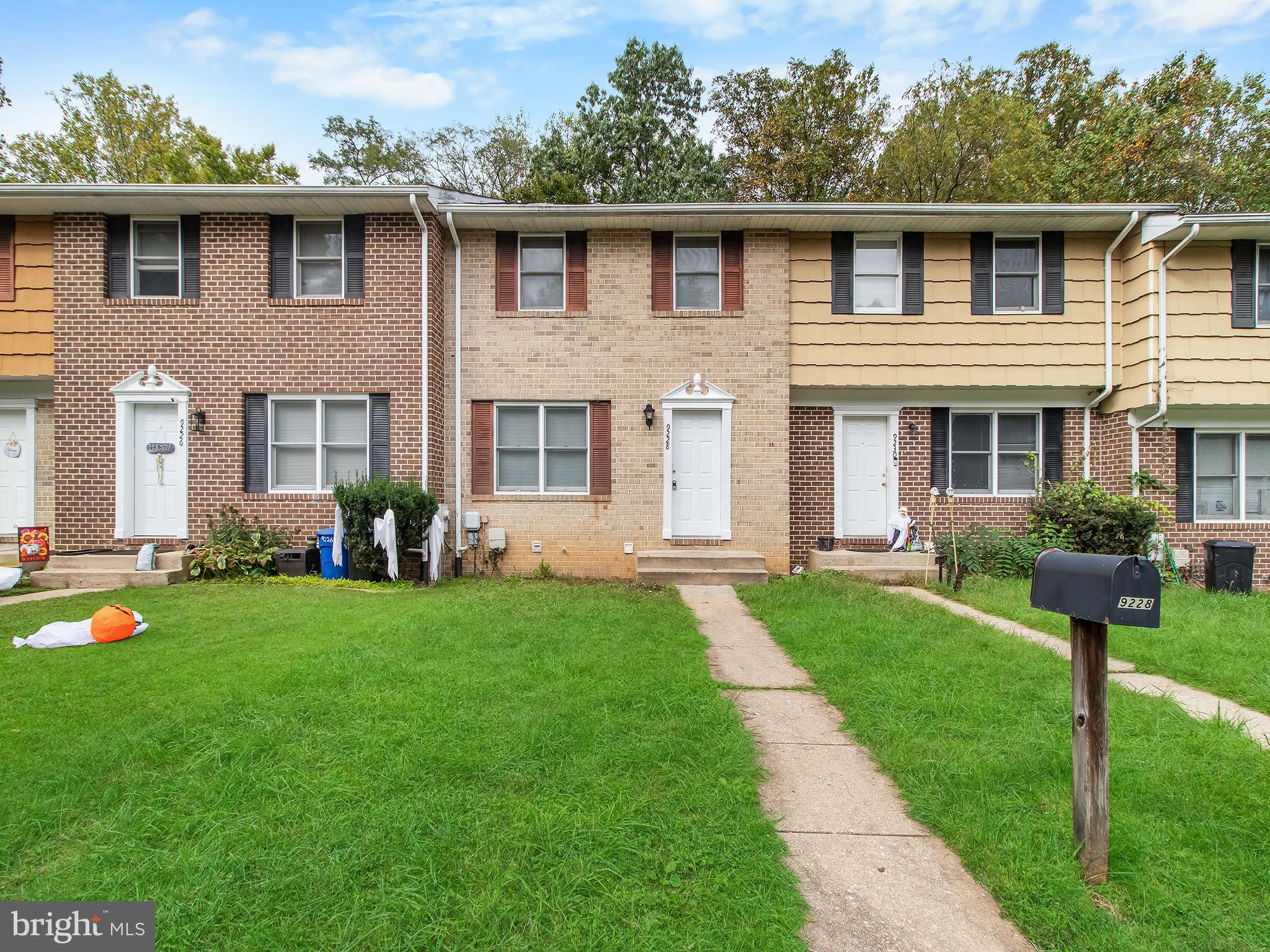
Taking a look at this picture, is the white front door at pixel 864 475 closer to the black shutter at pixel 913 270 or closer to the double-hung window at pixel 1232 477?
the black shutter at pixel 913 270

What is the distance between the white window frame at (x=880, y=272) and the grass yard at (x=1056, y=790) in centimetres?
671

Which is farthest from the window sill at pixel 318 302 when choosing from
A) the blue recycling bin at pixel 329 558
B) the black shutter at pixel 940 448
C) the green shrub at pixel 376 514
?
the black shutter at pixel 940 448

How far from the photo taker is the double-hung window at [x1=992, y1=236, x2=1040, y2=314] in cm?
1069

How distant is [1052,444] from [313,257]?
12485 mm

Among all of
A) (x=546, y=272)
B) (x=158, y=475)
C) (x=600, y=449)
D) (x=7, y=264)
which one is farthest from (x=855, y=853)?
(x=7, y=264)

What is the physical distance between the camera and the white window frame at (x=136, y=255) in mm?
10117

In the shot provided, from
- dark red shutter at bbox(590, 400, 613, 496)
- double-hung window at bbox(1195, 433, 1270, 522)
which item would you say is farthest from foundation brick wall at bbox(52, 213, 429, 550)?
double-hung window at bbox(1195, 433, 1270, 522)

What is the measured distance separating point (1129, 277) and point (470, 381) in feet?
35.2

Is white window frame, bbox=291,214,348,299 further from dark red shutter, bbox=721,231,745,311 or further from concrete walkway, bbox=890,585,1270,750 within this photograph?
concrete walkway, bbox=890,585,1270,750

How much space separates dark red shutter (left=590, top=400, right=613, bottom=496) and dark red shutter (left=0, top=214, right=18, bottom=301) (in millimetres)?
9280

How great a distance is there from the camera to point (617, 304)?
34.5ft

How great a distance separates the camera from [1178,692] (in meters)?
4.58

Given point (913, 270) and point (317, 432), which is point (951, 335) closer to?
point (913, 270)

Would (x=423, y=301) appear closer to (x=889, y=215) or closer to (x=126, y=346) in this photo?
(x=126, y=346)
